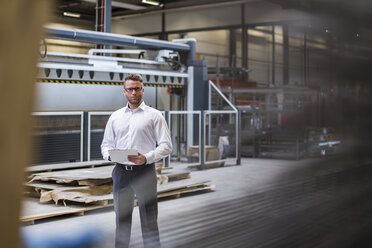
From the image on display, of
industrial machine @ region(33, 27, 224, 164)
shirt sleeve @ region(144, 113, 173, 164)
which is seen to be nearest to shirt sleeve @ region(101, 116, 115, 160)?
shirt sleeve @ region(144, 113, 173, 164)

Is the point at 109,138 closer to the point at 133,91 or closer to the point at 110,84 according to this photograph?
the point at 133,91

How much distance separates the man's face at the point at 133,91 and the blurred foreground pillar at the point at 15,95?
7.69 ft

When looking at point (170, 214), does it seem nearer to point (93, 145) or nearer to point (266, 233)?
point (266, 233)

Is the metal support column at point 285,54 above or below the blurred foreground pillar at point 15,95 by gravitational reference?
above

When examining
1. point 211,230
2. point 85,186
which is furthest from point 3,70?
point 85,186

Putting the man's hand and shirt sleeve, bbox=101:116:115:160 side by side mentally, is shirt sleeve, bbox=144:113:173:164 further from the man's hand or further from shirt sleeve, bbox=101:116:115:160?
shirt sleeve, bbox=101:116:115:160

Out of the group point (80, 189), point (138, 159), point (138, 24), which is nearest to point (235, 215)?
point (138, 159)

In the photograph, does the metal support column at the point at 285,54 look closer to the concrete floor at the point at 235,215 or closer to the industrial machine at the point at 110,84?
the concrete floor at the point at 235,215

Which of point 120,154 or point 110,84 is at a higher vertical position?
point 110,84

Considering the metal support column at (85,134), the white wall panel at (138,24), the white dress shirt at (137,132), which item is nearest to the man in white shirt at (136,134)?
the white dress shirt at (137,132)

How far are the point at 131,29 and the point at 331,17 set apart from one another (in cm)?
1575

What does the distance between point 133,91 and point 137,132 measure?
0.86 ft

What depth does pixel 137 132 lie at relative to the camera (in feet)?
8.89

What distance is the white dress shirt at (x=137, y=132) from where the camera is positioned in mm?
2699
